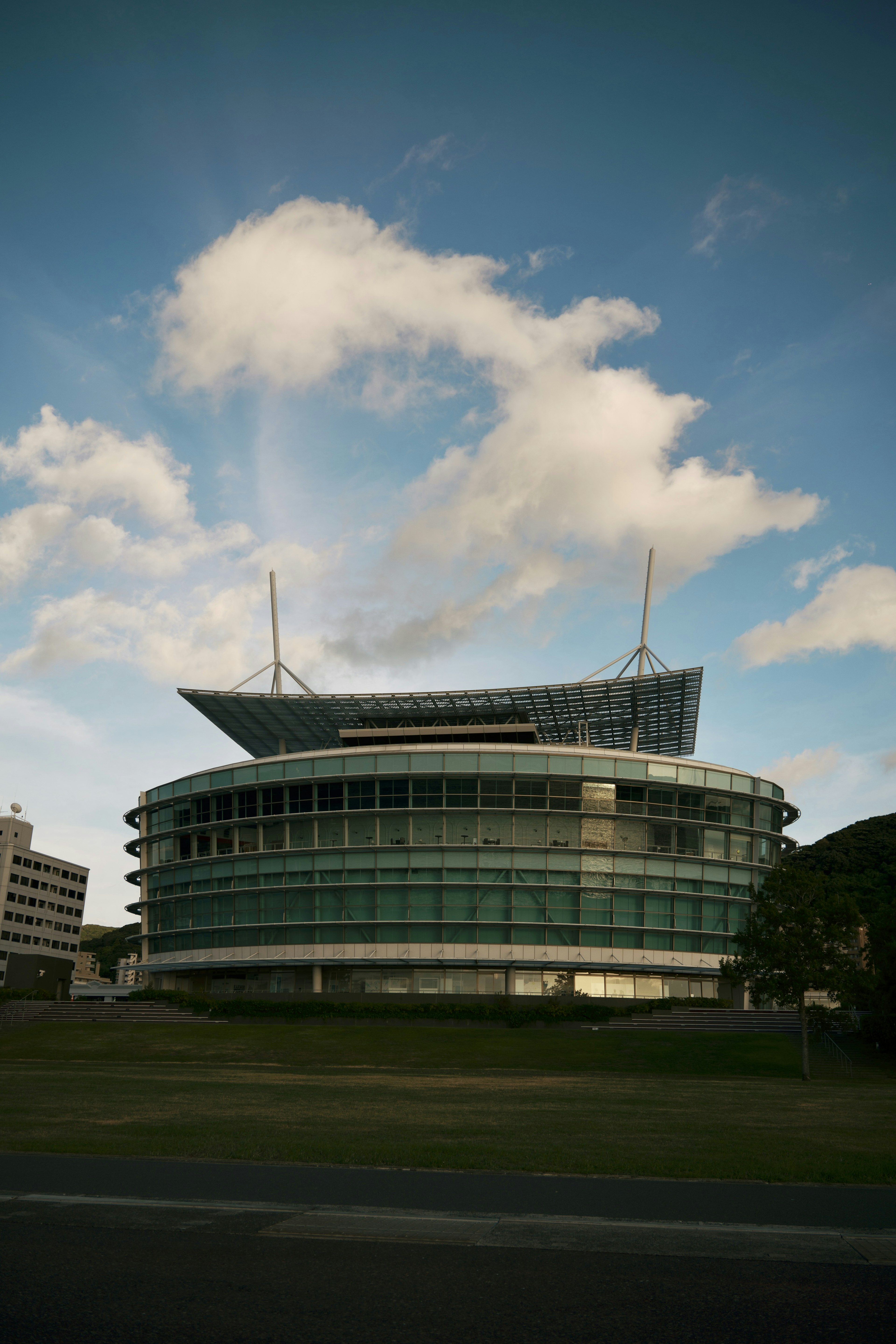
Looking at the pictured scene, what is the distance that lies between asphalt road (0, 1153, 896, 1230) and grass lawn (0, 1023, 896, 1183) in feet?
2.21

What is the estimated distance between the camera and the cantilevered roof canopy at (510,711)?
83.8 m

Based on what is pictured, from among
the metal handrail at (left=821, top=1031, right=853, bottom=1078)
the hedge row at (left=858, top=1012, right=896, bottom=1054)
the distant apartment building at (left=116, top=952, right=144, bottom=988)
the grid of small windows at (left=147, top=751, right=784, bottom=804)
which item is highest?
the grid of small windows at (left=147, top=751, right=784, bottom=804)

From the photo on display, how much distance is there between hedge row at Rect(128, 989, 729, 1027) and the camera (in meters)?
60.0

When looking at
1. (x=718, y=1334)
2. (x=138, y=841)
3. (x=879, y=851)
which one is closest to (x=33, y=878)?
(x=138, y=841)

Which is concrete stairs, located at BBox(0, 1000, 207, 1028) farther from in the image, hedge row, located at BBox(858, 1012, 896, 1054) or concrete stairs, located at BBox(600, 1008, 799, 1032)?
hedge row, located at BBox(858, 1012, 896, 1054)

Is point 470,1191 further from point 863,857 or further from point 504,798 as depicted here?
point 863,857

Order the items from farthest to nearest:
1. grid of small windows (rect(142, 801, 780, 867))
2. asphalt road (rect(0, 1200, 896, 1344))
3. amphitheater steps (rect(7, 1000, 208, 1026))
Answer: grid of small windows (rect(142, 801, 780, 867)) → amphitheater steps (rect(7, 1000, 208, 1026)) → asphalt road (rect(0, 1200, 896, 1344))

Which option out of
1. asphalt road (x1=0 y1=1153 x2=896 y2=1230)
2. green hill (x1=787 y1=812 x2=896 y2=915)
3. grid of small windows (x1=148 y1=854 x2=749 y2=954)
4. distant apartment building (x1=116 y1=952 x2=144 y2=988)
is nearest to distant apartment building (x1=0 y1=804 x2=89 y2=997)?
distant apartment building (x1=116 y1=952 x2=144 y2=988)

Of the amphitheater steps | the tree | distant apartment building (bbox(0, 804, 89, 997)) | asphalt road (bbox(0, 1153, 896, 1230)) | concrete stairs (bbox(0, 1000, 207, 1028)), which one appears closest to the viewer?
asphalt road (bbox(0, 1153, 896, 1230))

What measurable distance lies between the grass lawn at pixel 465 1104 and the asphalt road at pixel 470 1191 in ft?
2.21

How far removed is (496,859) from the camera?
7575cm

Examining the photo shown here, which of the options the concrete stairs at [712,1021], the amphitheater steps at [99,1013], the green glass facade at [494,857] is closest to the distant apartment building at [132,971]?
the green glass facade at [494,857]

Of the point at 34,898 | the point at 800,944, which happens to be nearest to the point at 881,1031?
the point at 800,944

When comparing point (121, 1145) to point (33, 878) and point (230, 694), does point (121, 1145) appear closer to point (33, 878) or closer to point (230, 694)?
point (230, 694)
